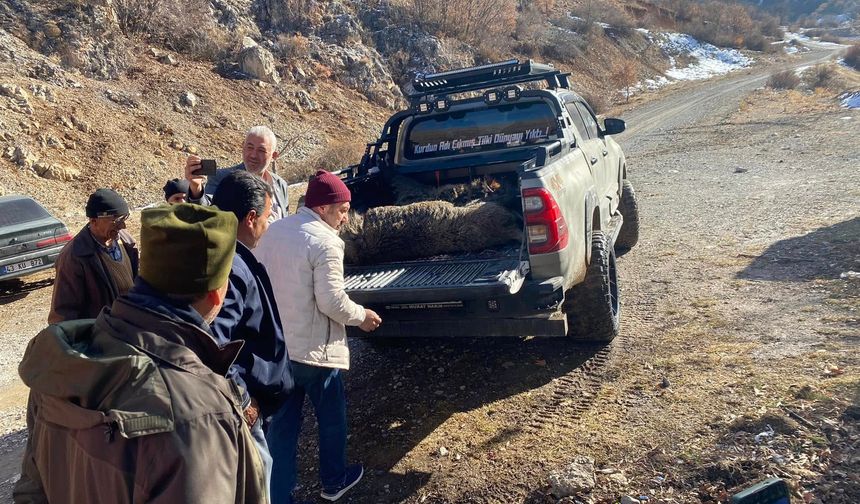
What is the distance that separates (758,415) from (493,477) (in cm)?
156

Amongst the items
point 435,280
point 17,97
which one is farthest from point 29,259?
point 17,97

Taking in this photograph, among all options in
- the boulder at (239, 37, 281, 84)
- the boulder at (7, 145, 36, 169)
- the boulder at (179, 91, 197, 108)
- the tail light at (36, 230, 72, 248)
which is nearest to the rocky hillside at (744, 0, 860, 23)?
the boulder at (239, 37, 281, 84)

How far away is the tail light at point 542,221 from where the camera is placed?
3832mm

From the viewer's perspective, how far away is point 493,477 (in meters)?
3.34

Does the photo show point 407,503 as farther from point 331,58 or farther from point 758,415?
point 331,58

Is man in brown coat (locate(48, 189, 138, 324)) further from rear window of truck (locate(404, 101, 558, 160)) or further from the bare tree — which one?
the bare tree

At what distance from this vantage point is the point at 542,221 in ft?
12.7

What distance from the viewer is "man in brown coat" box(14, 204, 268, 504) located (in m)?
1.34

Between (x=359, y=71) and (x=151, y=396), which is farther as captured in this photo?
(x=359, y=71)

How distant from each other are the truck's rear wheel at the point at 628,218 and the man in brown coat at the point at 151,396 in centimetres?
645

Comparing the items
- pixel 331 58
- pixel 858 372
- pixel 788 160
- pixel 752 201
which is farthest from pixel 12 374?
pixel 331 58

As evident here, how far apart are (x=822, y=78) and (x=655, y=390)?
101 feet

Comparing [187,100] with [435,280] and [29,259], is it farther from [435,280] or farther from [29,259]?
[435,280]

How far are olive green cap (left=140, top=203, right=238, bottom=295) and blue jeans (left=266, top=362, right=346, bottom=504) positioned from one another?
1.44 meters
